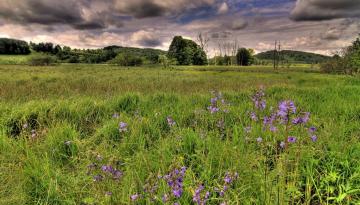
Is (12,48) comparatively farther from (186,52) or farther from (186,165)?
(186,165)

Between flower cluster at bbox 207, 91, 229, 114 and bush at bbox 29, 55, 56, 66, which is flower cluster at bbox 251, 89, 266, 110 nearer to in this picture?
flower cluster at bbox 207, 91, 229, 114

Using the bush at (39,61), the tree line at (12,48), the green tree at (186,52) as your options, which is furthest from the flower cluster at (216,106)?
the tree line at (12,48)

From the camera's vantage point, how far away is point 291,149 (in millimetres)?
2865

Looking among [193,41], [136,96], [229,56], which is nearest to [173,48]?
[193,41]

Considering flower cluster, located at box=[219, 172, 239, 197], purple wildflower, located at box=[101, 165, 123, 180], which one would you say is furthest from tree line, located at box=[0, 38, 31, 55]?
flower cluster, located at box=[219, 172, 239, 197]

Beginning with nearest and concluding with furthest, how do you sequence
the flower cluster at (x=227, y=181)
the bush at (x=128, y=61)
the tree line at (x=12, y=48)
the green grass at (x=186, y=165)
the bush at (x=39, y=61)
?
the flower cluster at (x=227, y=181) → the green grass at (x=186, y=165) → the bush at (x=39, y=61) → the bush at (x=128, y=61) → the tree line at (x=12, y=48)

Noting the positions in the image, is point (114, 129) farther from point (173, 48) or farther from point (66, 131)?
point (173, 48)

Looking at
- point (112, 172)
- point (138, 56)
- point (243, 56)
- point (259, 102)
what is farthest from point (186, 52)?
point (112, 172)

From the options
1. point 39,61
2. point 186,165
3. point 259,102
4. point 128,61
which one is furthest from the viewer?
point 128,61

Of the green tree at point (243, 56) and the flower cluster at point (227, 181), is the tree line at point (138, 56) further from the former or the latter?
the flower cluster at point (227, 181)

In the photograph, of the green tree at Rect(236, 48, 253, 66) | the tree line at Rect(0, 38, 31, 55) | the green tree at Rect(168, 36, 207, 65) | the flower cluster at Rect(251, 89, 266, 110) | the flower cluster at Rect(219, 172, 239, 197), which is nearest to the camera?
the flower cluster at Rect(219, 172, 239, 197)

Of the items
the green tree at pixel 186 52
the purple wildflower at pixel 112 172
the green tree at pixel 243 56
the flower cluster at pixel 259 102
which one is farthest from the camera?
the green tree at pixel 243 56

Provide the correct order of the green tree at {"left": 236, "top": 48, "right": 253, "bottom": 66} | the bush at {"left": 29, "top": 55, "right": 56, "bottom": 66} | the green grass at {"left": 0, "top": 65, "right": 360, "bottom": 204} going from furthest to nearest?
the green tree at {"left": 236, "top": 48, "right": 253, "bottom": 66} → the bush at {"left": 29, "top": 55, "right": 56, "bottom": 66} → the green grass at {"left": 0, "top": 65, "right": 360, "bottom": 204}

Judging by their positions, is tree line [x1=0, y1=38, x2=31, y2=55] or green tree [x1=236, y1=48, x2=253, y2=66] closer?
tree line [x1=0, y1=38, x2=31, y2=55]
